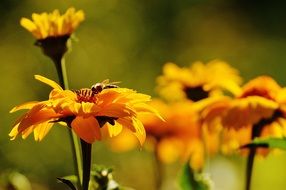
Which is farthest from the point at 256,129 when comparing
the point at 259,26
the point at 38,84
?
the point at 259,26

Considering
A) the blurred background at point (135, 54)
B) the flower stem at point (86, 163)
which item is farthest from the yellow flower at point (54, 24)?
the blurred background at point (135, 54)

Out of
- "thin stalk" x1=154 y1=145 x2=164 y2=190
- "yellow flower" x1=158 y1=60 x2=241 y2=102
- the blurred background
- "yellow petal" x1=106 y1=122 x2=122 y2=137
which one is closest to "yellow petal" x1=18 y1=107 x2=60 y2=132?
"yellow petal" x1=106 y1=122 x2=122 y2=137

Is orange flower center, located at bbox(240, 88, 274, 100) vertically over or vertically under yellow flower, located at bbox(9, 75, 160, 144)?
over

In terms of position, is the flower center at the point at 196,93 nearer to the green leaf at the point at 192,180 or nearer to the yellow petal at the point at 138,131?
the green leaf at the point at 192,180

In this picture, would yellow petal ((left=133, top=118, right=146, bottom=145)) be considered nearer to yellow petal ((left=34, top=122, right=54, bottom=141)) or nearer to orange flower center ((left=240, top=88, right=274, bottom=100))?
yellow petal ((left=34, top=122, right=54, bottom=141))

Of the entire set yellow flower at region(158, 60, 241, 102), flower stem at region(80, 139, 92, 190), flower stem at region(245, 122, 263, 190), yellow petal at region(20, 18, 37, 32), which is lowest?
flower stem at region(80, 139, 92, 190)

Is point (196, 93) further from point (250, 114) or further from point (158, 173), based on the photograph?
point (250, 114)

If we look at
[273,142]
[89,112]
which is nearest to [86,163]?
[89,112]

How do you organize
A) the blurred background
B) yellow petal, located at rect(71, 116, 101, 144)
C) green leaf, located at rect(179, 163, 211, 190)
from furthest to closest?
1. the blurred background
2. green leaf, located at rect(179, 163, 211, 190)
3. yellow petal, located at rect(71, 116, 101, 144)
